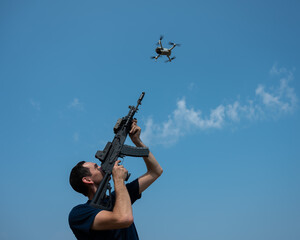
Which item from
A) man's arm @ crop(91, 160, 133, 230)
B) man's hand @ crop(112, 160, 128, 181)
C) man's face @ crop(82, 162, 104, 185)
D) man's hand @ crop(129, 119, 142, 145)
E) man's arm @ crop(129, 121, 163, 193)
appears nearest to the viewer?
man's arm @ crop(91, 160, 133, 230)

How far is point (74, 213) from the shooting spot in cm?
487

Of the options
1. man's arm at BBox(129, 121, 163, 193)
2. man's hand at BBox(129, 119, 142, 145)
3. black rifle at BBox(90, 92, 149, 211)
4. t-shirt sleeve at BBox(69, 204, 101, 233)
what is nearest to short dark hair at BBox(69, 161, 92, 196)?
black rifle at BBox(90, 92, 149, 211)

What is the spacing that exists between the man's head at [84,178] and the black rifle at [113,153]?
0.21m

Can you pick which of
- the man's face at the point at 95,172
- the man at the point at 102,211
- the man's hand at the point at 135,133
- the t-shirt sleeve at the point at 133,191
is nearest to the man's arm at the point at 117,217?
the man at the point at 102,211

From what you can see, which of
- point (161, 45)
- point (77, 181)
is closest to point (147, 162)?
point (77, 181)

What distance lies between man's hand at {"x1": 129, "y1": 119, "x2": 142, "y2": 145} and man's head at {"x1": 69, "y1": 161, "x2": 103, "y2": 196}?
59.0 inches

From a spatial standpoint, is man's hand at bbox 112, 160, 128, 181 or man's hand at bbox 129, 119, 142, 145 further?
man's hand at bbox 129, 119, 142, 145

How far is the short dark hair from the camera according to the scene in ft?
18.0

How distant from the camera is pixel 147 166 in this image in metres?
6.59

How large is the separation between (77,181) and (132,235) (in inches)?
60.7

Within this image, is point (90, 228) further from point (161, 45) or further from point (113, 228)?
point (161, 45)

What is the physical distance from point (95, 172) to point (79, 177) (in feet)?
1.12

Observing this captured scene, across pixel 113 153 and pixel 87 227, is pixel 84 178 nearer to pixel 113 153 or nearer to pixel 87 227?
pixel 113 153

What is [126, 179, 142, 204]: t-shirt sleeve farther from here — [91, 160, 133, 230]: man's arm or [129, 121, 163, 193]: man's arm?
[91, 160, 133, 230]: man's arm
